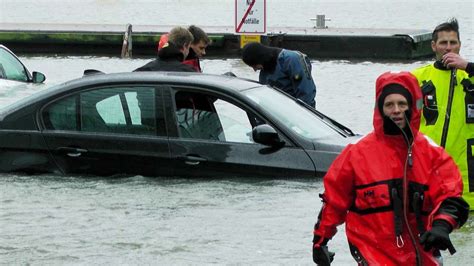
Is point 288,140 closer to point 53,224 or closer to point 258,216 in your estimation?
point 258,216

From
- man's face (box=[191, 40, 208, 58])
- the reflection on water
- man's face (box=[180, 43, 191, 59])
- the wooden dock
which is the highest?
man's face (box=[180, 43, 191, 59])

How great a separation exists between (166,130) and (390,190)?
482 centimetres

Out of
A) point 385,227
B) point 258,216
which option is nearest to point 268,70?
point 258,216

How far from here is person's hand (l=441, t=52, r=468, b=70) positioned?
26.2ft

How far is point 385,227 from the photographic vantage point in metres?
6.10

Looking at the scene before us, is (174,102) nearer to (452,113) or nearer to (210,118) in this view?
(210,118)

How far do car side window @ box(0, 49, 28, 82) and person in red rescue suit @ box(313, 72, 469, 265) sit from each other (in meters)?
12.6

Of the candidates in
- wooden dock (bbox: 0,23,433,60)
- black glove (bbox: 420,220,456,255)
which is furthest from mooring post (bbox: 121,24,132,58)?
black glove (bbox: 420,220,456,255)

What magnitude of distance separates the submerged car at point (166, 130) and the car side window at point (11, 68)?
23.4ft

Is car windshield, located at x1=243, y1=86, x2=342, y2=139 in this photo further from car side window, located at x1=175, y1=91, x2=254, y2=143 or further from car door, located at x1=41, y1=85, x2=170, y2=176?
car door, located at x1=41, y1=85, x2=170, y2=176

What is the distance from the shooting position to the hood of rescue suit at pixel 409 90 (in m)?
6.18

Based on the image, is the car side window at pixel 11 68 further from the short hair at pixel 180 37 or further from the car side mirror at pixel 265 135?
the car side mirror at pixel 265 135

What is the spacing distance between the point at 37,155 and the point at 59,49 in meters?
23.8

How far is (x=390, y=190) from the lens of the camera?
6125 mm
